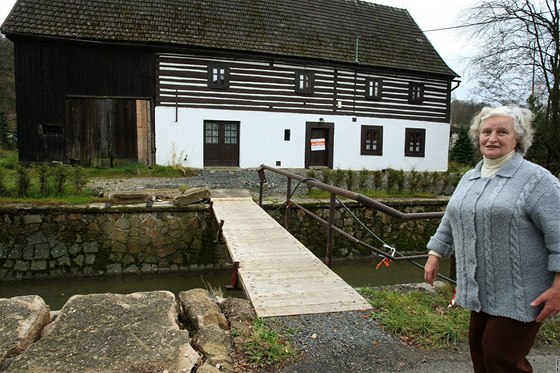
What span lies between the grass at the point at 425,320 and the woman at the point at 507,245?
0.78m

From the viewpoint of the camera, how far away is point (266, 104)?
16.9 metres

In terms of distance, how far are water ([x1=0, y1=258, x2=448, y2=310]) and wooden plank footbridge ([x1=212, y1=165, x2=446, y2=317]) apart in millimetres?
1249

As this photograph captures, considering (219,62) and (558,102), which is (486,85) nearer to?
(558,102)

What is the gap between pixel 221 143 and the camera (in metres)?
16.4

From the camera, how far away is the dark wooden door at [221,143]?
53.2ft

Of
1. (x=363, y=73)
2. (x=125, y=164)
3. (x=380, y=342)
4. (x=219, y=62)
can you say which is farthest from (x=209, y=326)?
(x=363, y=73)

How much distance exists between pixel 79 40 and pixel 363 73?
11.2 metres

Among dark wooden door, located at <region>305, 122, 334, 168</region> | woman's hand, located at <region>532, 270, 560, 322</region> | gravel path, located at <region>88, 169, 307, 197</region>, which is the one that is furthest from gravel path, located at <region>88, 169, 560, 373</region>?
dark wooden door, located at <region>305, 122, 334, 168</region>

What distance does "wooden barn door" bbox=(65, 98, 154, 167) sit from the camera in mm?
14750

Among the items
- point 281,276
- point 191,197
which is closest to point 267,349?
point 281,276

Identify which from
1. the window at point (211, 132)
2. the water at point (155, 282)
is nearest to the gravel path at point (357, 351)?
the water at point (155, 282)

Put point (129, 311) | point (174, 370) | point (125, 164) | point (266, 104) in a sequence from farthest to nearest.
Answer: point (266, 104)
point (125, 164)
point (129, 311)
point (174, 370)

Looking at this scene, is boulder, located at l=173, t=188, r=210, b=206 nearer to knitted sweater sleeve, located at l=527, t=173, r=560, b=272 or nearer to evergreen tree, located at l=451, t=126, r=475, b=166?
knitted sweater sleeve, located at l=527, t=173, r=560, b=272

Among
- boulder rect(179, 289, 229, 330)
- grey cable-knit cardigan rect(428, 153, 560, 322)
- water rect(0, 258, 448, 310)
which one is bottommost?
water rect(0, 258, 448, 310)
